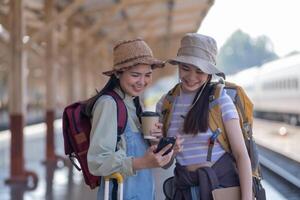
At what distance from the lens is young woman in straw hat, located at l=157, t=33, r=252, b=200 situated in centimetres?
198

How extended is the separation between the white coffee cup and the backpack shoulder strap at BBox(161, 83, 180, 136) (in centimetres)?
12

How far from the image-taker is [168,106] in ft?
7.07

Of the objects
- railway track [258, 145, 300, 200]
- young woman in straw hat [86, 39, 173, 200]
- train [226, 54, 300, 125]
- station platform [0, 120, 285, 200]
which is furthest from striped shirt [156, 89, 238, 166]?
train [226, 54, 300, 125]

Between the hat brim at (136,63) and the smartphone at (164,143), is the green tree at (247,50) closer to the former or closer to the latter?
the hat brim at (136,63)

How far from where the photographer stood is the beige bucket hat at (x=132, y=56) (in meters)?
2.03

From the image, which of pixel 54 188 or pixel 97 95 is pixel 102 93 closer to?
pixel 97 95

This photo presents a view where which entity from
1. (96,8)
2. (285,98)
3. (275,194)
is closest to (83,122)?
(275,194)

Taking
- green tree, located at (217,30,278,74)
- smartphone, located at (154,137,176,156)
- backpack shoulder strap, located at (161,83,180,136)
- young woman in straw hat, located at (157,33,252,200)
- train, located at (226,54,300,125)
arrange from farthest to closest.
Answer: train, located at (226,54,300,125) → green tree, located at (217,30,278,74) → backpack shoulder strap, located at (161,83,180,136) → young woman in straw hat, located at (157,33,252,200) → smartphone, located at (154,137,176,156)

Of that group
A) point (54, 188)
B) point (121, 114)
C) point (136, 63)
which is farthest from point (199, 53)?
point (54, 188)

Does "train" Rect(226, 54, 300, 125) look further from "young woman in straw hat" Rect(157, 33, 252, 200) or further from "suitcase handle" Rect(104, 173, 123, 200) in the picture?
"suitcase handle" Rect(104, 173, 123, 200)

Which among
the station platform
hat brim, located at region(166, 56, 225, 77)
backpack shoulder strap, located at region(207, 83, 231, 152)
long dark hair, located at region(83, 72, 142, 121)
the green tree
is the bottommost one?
the station platform

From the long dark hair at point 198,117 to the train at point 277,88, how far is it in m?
9.82

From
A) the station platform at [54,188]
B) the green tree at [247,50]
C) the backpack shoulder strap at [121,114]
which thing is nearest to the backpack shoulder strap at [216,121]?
the backpack shoulder strap at [121,114]

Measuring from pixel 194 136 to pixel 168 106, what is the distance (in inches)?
7.5
